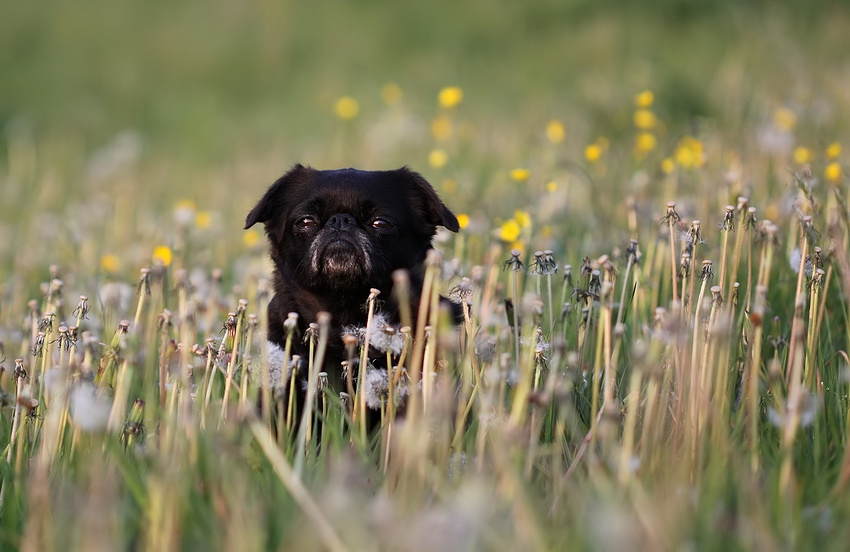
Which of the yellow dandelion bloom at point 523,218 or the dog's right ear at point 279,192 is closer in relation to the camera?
the dog's right ear at point 279,192

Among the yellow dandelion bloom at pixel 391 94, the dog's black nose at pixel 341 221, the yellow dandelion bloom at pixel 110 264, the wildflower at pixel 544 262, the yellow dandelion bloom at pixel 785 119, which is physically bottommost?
the wildflower at pixel 544 262

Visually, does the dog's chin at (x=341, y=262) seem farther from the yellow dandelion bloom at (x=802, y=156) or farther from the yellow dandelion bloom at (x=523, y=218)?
the yellow dandelion bloom at (x=802, y=156)

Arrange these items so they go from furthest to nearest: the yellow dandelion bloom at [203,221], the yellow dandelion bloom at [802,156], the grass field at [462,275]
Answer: the yellow dandelion bloom at [203,221]
the yellow dandelion bloom at [802,156]
the grass field at [462,275]

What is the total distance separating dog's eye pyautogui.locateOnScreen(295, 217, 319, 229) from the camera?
3.82 meters

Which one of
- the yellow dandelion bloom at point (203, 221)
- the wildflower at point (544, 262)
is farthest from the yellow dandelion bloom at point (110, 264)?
the wildflower at point (544, 262)

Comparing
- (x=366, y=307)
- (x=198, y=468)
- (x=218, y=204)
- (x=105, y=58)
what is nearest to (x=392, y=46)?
(x=105, y=58)

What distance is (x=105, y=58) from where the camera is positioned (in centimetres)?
1446

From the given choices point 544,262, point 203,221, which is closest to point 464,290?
point 544,262

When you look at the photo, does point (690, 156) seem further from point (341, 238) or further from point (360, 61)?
point (360, 61)

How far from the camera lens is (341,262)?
3.57 metres

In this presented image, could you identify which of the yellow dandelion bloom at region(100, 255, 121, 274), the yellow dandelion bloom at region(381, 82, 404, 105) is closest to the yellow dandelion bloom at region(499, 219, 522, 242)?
the yellow dandelion bloom at region(100, 255, 121, 274)

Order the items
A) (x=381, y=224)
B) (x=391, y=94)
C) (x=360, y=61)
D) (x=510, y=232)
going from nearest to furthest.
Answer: (x=381, y=224) < (x=510, y=232) < (x=391, y=94) < (x=360, y=61)

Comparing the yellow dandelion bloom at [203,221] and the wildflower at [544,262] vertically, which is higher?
the yellow dandelion bloom at [203,221]

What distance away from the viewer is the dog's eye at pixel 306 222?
3.82m
